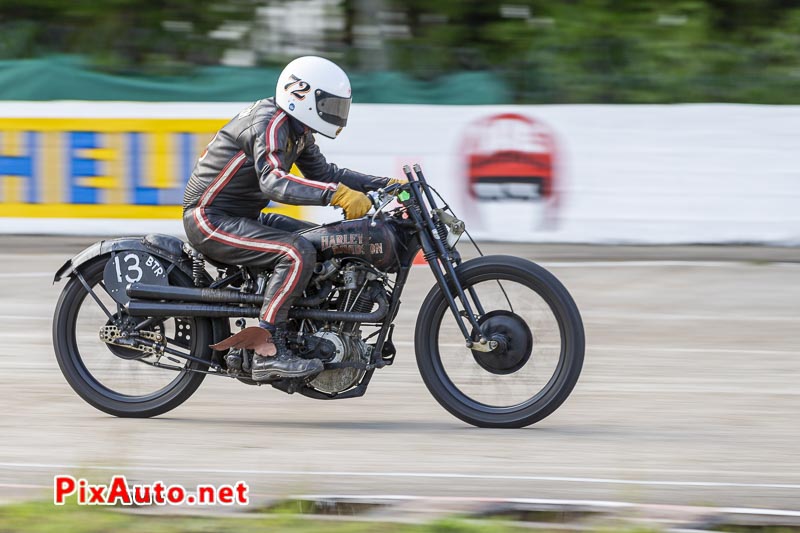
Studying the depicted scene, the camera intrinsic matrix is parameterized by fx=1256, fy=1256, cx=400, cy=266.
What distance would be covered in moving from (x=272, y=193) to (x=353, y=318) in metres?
0.75

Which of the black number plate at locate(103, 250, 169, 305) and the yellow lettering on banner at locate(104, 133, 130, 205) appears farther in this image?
the yellow lettering on banner at locate(104, 133, 130, 205)

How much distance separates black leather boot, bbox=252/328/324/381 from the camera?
6.16 meters

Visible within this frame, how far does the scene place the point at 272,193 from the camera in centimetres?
601

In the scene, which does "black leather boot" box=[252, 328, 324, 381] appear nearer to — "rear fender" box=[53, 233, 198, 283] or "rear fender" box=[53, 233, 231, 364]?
"rear fender" box=[53, 233, 231, 364]

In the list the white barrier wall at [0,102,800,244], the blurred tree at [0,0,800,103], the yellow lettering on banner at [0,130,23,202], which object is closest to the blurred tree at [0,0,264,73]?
the blurred tree at [0,0,800,103]

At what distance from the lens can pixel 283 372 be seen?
20.3 ft

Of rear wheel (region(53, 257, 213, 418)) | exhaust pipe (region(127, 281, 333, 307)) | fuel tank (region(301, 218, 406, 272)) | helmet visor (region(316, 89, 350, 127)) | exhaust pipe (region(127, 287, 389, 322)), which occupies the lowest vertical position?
rear wheel (region(53, 257, 213, 418))

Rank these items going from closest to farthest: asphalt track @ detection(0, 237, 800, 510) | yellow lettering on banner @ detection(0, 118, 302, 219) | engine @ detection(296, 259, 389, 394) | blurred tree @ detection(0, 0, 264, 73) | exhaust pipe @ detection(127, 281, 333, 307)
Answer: asphalt track @ detection(0, 237, 800, 510) < engine @ detection(296, 259, 389, 394) < exhaust pipe @ detection(127, 281, 333, 307) < yellow lettering on banner @ detection(0, 118, 302, 219) < blurred tree @ detection(0, 0, 264, 73)

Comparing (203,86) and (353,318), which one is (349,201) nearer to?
(353,318)

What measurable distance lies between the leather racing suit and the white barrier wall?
22.3 feet

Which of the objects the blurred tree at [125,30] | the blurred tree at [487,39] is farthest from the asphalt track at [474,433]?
the blurred tree at [125,30]

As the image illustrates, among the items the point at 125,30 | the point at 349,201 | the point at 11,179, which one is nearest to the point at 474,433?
the point at 349,201

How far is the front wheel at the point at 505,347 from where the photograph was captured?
240 inches

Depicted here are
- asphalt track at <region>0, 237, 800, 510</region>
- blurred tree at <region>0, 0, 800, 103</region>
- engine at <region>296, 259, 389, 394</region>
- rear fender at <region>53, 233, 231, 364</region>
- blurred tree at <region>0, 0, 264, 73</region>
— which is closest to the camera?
asphalt track at <region>0, 237, 800, 510</region>
